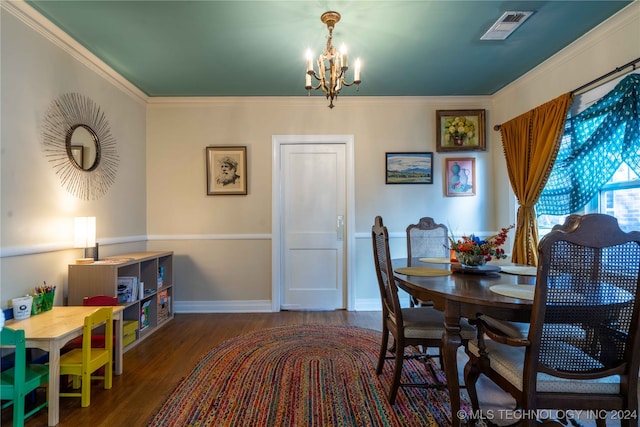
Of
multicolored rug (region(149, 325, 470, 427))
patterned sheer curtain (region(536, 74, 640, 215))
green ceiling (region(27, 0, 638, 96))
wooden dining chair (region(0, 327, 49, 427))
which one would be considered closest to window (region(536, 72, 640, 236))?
patterned sheer curtain (region(536, 74, 640, 215))

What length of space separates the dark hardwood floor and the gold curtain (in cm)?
163

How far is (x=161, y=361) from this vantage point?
2.43 metres

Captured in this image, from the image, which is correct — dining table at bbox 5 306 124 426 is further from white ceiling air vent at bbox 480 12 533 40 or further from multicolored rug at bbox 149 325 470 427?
white ceiling air vent at bbox 480 12 533 40

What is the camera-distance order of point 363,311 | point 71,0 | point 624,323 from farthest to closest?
1. point 363,311
2. point 71,0
3. point 624,323

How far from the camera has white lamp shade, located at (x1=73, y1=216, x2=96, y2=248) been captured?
7.75 ft

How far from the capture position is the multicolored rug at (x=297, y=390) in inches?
67.7

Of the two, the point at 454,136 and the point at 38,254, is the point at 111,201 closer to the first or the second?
the point at 38,254

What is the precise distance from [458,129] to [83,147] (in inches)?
148

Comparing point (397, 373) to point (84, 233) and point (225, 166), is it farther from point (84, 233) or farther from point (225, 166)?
point (225, 166)

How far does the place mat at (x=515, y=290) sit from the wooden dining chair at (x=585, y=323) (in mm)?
188

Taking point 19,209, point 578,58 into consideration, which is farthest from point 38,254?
point 578,58

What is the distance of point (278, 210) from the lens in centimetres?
363

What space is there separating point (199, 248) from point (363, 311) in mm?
2045

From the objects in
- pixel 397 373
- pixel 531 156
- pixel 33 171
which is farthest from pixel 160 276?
pixel 531 156
